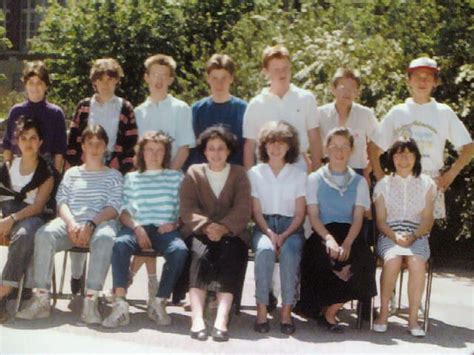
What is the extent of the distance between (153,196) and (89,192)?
50cm

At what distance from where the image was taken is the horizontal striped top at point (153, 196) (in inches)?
255

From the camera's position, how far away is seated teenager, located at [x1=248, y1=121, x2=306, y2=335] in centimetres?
616

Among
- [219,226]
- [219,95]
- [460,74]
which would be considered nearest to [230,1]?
[460,74]

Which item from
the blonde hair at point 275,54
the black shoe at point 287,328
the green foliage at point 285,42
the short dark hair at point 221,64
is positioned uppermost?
the green foliage at point 285,42

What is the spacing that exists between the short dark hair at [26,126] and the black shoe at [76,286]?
48.1 inches

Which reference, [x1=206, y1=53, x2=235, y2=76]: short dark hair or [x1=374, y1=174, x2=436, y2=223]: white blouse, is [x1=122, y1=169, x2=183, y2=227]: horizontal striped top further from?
[x1=374, y1=174, x2=436, y2=223]: white blouse

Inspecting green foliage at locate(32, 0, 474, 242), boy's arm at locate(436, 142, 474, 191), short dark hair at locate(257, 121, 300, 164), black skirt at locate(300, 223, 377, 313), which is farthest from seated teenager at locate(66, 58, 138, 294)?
green foliage at locate(32, 0, 474, 242)

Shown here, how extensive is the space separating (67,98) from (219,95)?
5878 millimetres

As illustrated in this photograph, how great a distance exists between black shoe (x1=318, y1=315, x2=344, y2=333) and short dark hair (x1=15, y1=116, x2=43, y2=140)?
8.50 feet

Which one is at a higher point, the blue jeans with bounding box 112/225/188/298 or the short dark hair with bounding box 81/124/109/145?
the short dark hair with bounding box 81/124/109/145

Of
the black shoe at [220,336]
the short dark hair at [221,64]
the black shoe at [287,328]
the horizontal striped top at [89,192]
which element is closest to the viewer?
the black shoe at [220,336]

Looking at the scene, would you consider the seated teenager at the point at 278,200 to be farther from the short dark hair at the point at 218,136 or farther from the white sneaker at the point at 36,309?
the white sneaker at the point at 36,309

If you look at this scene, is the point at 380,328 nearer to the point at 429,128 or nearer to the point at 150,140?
the point at 429,128

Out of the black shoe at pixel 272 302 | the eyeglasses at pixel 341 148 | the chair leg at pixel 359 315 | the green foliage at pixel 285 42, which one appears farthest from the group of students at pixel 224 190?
the green foliage at pixel 285 42
